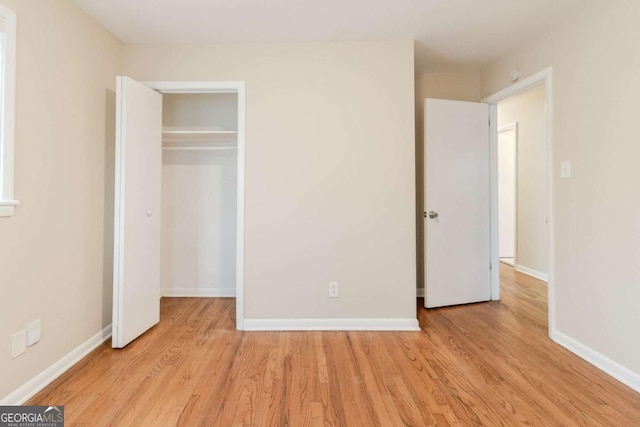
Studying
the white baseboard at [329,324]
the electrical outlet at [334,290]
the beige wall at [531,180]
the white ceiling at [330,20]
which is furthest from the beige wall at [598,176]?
the beige wall at [531,180]

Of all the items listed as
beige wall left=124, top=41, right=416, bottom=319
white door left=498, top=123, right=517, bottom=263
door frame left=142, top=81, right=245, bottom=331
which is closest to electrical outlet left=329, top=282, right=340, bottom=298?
beige wall left=124, top=41, right=416, bottom=319

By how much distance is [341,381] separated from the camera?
1872 mm

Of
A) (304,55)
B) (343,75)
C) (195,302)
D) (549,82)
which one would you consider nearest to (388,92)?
(343,75)

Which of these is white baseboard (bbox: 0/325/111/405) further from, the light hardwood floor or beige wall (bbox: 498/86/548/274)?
beige wall (bbox: 498/86/548/274)

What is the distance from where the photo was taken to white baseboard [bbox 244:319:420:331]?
8.64 ft

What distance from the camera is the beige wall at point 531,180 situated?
419 cm

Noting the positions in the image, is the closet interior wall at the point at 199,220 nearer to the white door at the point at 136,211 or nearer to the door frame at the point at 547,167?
the white door at the point at 136,211

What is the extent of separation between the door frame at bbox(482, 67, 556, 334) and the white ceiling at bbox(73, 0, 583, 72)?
0.36 meters

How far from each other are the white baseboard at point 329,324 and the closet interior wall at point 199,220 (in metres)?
1.04

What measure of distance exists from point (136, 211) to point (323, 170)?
4.79ft

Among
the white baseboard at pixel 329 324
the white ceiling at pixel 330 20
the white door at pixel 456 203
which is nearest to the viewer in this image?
the white ceiling at pixel 330 20

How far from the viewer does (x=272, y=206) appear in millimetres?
2660

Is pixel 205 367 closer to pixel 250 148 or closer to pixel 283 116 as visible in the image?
pixel 250 148

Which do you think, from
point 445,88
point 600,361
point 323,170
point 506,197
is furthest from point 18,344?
point 506,197
